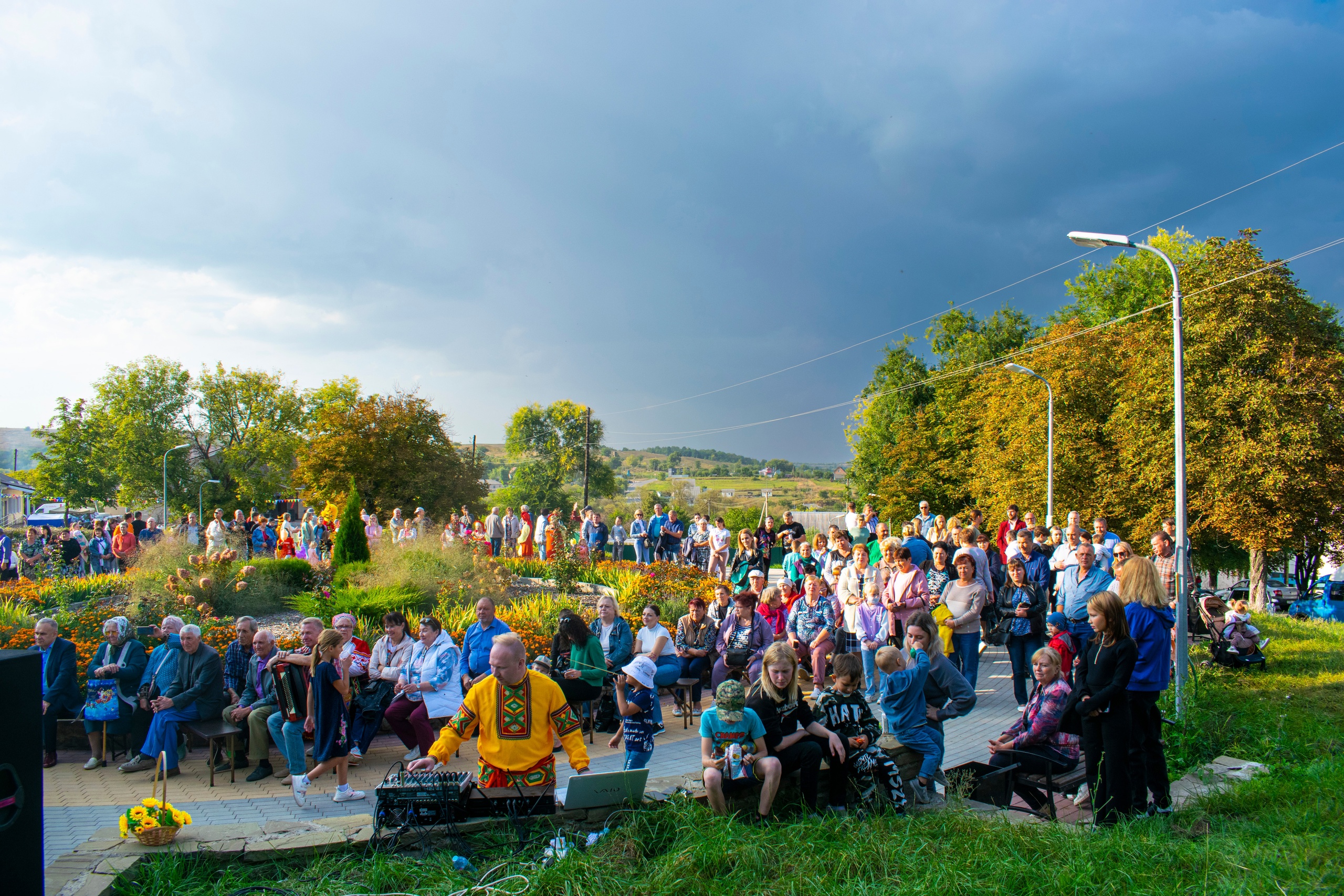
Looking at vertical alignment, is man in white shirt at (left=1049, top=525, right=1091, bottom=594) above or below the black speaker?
above

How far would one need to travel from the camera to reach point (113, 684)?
756 cm

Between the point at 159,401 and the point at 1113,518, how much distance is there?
63.1 meters

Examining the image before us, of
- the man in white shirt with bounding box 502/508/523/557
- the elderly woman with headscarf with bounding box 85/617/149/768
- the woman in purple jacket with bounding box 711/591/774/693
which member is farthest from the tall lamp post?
the man in white shirt with bounding box 502/508/523/557

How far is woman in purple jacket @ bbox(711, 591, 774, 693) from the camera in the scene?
8188 millimetres

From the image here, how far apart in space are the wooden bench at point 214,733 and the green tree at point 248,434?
5221 cm

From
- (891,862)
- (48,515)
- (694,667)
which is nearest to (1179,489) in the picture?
(694,667)

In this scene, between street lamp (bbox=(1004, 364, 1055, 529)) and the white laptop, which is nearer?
the white laptop

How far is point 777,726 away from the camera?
16.1 ft

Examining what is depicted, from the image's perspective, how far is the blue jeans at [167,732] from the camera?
6973 millimetres

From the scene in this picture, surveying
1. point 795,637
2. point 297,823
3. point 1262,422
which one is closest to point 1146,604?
point 795,637

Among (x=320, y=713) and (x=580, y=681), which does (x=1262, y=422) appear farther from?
(x=320, y=713)

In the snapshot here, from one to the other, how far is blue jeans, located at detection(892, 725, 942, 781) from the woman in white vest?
414cm

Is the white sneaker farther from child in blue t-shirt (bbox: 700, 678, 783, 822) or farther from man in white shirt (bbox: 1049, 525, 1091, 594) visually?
man in white shirt (bbox: 1049, 525, 1091, 594)

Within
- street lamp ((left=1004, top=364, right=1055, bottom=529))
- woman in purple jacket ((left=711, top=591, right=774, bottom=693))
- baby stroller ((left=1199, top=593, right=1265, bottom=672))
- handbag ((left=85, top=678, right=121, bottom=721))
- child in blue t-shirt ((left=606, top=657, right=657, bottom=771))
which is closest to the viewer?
child in blue t-shirt ((left=606, top=657, right=657, bottom=771))
